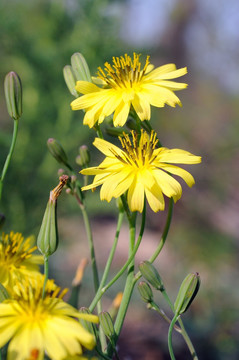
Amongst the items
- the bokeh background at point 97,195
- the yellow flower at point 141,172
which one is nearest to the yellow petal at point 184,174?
the yellow flower at point 141,172

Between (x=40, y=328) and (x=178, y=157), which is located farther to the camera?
(x=178, y=157)

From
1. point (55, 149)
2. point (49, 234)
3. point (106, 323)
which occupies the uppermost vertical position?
point (55, 149)

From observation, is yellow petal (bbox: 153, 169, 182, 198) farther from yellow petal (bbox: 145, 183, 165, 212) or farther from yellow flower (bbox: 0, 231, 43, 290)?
yellow flower (bbox: 0, 231, 43, 290)

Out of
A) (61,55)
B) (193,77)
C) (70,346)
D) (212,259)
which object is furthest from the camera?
(193,77)

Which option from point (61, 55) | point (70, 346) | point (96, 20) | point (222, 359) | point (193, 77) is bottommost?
point (222, 359)

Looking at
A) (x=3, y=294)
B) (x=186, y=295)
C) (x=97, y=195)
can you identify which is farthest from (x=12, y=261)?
(x=97, y=195)

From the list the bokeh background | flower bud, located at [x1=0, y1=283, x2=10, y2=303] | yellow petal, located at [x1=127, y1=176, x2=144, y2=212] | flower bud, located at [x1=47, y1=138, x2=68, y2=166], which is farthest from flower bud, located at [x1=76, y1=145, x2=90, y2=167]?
the bokeh background

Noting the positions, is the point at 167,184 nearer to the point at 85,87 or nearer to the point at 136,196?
the point at 136,196

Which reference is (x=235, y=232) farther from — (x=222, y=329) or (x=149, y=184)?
(x=149, y=184)

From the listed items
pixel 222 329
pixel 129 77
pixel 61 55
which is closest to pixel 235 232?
pixel 222 329
